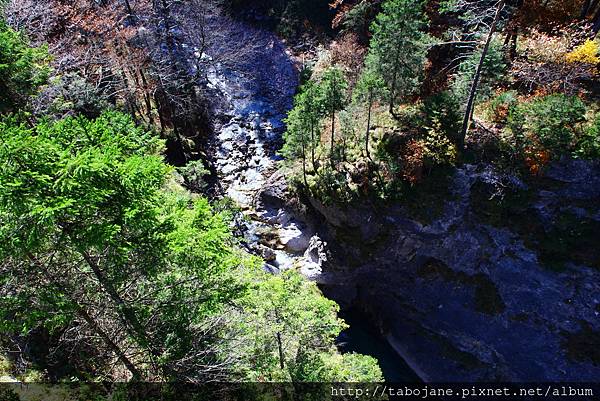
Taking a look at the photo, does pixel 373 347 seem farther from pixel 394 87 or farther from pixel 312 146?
pixel 394 87

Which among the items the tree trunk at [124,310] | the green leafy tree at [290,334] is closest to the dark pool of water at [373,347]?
the green leafy tree at [290,334]

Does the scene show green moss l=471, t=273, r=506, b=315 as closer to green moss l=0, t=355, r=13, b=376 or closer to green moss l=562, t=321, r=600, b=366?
green moss l=562, t=321, r=600, b=366

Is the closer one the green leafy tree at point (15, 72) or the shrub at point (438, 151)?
the green leafy tree at point (15, 72)

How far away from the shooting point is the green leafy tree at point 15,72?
501 inches

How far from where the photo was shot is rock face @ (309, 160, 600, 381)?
1777cm

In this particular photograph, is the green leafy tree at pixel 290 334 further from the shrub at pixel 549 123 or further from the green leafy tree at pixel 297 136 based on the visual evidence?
the shrub at pixel 549 123

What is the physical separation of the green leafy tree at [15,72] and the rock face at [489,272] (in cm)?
1545


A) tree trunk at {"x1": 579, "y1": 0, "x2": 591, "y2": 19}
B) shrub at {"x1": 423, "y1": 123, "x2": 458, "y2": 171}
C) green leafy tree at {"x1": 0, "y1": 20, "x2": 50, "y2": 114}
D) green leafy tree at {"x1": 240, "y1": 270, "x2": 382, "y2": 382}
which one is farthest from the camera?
tree trunk at {"x1": 579, "y1": 0, "x2": 591, "y2": 19}

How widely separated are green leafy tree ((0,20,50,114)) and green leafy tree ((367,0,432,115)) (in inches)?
610

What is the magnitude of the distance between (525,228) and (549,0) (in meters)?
13.7

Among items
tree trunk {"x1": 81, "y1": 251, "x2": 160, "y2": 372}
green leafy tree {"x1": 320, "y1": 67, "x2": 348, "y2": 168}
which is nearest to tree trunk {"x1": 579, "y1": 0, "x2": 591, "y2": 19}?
green leafy tree {"x1": 320, "y1": 67, "x2": 348, "y2": 168}

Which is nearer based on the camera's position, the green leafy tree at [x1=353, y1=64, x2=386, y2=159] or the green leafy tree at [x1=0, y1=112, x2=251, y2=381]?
the green leafy tree at [x1=0, y1=112, x2=251, y2=381]

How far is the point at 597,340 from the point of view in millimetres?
17766

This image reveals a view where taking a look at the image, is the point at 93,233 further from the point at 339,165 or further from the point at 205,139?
the point at 205,139
